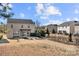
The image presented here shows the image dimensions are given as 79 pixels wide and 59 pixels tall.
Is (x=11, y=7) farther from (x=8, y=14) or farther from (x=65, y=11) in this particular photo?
(x=65, y=11)

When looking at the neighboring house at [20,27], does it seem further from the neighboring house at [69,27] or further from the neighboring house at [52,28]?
the neighboring house at [69,27]

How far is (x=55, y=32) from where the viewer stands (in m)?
3.88

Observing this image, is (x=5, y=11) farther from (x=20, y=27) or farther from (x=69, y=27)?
(x=69, y=27)

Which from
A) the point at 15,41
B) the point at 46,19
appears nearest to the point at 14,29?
the point at 15,41

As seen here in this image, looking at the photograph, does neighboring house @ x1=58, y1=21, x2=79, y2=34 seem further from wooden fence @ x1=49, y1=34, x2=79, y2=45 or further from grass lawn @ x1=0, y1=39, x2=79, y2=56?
grass lawn @ x1=0, y1=39, x2=79, y2=56

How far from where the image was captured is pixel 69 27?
3855 mm

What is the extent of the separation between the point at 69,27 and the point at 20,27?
0.59 meters

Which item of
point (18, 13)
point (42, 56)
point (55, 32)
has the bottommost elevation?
point (42, 56)

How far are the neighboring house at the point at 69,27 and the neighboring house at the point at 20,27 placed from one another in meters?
0.33

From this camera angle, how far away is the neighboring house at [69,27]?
380 centimetres

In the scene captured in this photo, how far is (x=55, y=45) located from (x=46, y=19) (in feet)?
1.09

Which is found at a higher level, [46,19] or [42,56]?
[46,19]

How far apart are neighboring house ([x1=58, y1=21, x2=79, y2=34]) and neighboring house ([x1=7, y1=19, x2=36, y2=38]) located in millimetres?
332

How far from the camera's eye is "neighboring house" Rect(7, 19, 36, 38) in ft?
12.6
